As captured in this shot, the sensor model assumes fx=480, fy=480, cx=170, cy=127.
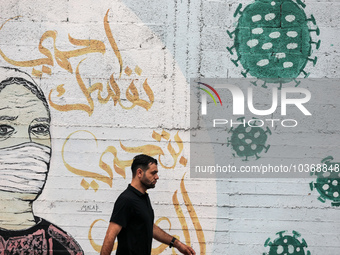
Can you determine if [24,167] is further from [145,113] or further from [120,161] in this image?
[145,113]

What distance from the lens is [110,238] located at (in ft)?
12.4

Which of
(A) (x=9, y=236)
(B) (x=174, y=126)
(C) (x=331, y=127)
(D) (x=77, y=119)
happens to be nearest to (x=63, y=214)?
(A) (x=9, y=236)

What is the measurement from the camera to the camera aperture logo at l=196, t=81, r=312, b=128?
207 inches

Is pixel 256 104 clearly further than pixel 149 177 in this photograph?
Yes

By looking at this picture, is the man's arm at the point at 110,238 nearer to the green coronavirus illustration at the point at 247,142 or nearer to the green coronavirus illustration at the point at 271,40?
the green coronavirus illustration at the point at 247,142

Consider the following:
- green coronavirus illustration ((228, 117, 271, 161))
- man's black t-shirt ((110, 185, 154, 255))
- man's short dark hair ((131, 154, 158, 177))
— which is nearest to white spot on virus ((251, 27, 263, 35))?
green coronavirus illustration ((228, 117, 271, 161))

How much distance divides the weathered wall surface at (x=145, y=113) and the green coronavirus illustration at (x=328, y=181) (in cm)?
5

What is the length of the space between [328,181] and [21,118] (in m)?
3.42

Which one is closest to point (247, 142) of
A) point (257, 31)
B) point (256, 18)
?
point (257, 31)

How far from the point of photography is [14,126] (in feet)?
17.3

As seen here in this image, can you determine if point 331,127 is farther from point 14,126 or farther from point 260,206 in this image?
point 14,126

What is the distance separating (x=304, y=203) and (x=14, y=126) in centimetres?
327

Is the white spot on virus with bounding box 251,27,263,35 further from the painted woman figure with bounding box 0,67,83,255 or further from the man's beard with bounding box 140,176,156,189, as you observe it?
the painted woman figure with bounding box 0,67,83,255

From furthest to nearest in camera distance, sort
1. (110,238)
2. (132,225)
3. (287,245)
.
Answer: (287,245) → (132,225) → (110,238)
